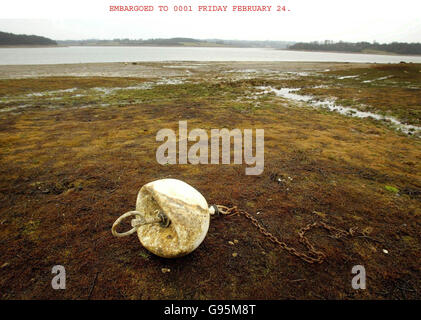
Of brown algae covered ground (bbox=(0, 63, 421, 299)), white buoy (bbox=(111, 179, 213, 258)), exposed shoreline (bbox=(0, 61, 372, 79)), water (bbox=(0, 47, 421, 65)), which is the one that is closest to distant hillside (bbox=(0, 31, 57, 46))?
water (bbox=(0, 47, 421, 65))

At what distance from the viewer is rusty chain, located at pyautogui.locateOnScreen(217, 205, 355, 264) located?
12.1 feet

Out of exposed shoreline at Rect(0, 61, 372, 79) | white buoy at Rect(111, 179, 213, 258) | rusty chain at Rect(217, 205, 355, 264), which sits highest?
exposed shoreline at Rect(0, 61, 372, 79)

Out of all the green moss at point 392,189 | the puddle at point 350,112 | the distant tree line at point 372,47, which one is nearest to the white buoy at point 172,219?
the green moss at point 392,189

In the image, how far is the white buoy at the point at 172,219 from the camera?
321cm

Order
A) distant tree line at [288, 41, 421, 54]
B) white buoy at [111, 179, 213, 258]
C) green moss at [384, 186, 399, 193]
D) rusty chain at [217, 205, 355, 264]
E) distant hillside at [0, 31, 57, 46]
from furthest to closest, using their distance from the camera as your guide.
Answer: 1. distant hillside at [0, 31, 57, 46]
2. distant tree line at [288, 41, 421, 54]
3. green moss at [384, 186, 399, 193]
4. rusty chain at [217, 205, 355, 264]
5. white buoy at [111, 179, 213, 258]

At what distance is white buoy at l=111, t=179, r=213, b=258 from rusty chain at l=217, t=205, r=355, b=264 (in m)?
1.36

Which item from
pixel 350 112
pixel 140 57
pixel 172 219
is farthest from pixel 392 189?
pixel 140 57

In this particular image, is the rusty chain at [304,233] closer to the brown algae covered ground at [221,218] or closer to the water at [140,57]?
the brown algae covered ground at [221,218]

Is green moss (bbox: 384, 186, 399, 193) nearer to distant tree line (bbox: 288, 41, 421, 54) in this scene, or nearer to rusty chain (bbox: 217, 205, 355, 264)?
rusty chain (bbox: 217, 205, 355, 264)

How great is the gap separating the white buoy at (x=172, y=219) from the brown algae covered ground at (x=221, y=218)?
1.25 feet

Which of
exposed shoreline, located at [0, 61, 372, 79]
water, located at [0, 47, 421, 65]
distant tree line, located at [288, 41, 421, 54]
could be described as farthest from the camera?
distant tree line, located at [288, 41, 421, 54]

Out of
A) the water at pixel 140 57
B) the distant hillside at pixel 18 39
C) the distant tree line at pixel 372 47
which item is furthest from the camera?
the distant hillside at pixel 18 39
